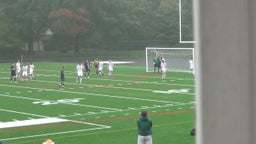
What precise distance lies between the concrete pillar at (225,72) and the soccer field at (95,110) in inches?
502

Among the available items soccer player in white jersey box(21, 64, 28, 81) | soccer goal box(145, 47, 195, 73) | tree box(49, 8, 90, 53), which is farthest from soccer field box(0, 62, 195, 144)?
tree box(49, 8, 90, 53)

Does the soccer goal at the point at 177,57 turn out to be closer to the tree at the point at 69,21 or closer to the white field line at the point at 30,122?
the white field line at the point at 30,122

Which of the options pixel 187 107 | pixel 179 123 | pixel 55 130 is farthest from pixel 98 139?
pixel 187 107

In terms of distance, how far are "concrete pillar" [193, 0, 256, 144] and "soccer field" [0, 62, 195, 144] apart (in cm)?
1276

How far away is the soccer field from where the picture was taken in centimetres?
→ 1516

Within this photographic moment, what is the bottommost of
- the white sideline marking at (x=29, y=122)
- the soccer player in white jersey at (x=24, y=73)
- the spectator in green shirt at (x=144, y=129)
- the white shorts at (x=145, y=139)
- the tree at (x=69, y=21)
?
the white sideline marking at (x=29, y=122)

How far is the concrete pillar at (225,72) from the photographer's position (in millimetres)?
1205

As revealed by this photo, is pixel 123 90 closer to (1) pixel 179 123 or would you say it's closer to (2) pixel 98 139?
(1) pixel 179 123

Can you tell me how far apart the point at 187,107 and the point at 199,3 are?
20.1 m

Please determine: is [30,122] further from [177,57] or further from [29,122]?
[177,57]

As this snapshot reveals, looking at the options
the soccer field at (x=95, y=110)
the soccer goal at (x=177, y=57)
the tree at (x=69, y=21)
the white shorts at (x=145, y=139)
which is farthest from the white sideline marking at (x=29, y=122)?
the tree at (x=69, y=21)

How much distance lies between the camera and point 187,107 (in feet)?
69.5

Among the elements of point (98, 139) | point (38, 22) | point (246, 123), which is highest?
point (38, 22)

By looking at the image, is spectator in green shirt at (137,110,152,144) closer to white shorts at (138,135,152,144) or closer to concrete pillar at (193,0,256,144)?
white shorts at (138,135,152,144)
